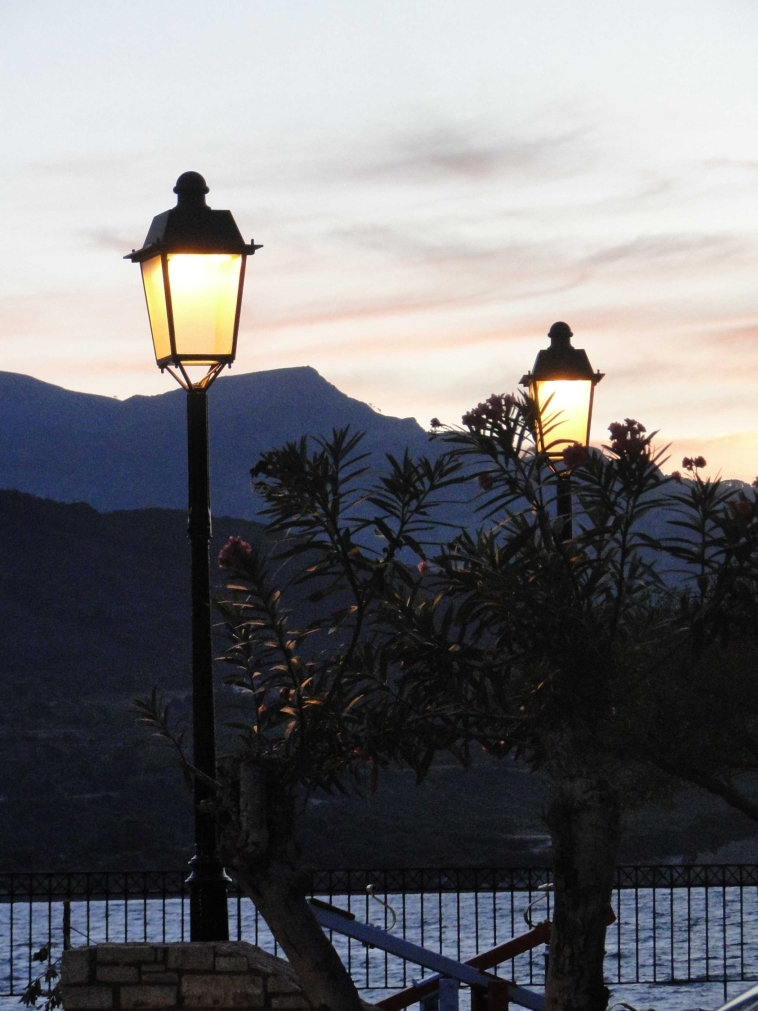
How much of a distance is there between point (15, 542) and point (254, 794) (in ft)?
333

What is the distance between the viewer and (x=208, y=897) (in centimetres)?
696

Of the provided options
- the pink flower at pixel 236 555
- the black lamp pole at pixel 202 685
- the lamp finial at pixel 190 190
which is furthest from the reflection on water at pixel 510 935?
the lamp finial at pixel 190 190

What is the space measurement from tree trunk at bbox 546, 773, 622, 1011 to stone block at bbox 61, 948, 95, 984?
3250mm

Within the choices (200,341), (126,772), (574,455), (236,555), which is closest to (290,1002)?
(236,555)

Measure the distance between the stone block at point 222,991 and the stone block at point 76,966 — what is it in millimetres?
685

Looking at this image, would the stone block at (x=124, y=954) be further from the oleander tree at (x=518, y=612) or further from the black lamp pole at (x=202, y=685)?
the oleander tree at (x=518, y=612)

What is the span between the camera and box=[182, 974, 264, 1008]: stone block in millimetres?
7910

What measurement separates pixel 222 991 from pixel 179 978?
29 cm

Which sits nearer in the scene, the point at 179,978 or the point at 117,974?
the point at 179,978

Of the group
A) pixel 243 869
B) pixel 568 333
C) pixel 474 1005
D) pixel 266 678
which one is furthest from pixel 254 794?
pixel 568 333

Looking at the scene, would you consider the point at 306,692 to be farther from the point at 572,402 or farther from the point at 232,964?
the point at 572,402

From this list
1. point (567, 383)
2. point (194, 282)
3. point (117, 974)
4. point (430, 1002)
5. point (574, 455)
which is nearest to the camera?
point (574, 455)

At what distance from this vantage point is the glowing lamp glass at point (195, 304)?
6.97m

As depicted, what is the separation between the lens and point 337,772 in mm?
7250
